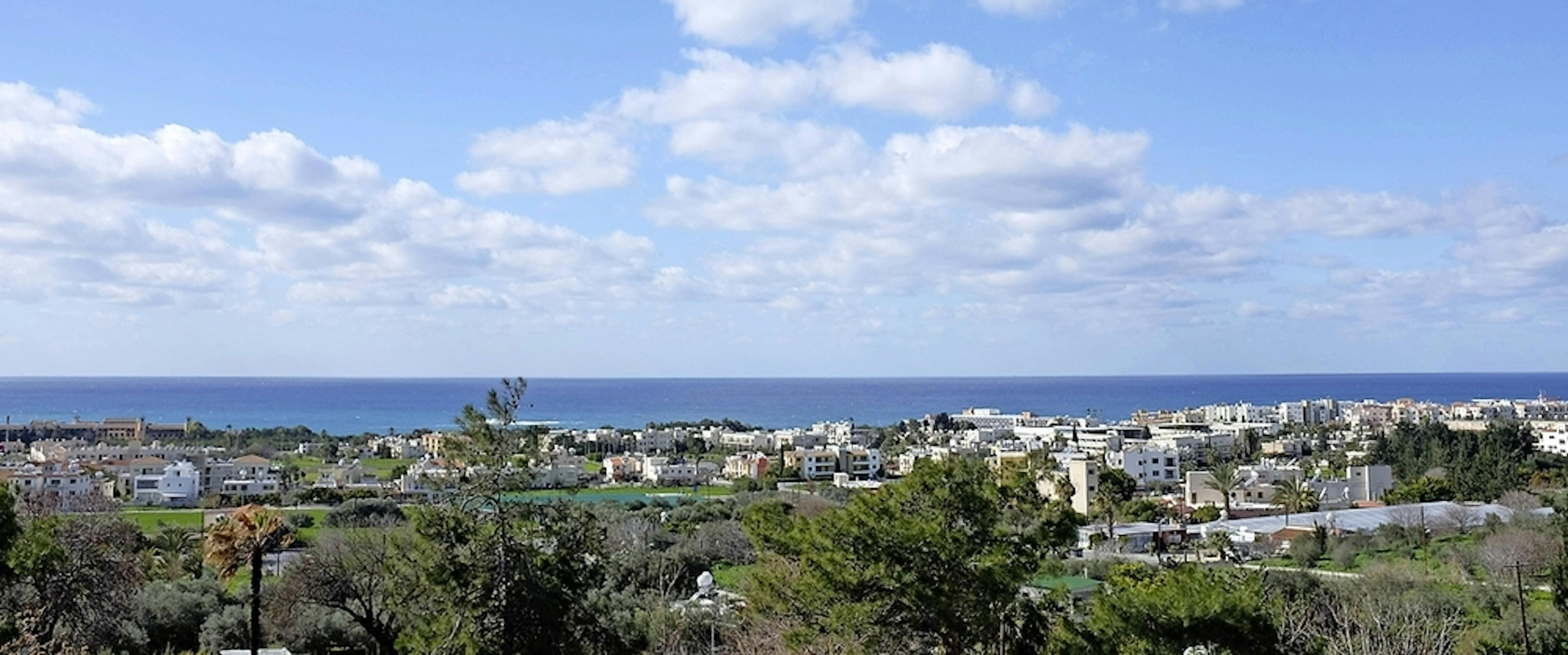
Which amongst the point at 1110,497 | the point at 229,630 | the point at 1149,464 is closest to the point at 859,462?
the point at 1149,464

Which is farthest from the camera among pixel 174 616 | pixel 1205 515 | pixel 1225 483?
pixel 1225 483

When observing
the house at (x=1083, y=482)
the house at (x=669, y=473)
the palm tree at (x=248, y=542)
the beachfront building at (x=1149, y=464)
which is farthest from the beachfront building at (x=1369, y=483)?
the palm tree at (x=248, y=542)

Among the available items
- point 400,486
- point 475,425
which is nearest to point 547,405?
point 400,486

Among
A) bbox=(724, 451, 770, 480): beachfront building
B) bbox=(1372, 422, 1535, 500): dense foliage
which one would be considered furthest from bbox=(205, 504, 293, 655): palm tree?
bbox=(724, 451, 770, 480): beachfront building

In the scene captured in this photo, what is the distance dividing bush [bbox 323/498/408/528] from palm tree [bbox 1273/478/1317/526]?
30392 mm

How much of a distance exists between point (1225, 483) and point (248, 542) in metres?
37.4

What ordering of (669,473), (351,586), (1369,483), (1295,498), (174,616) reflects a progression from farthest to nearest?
(669,473) < (1369,483) < (1295,498) < (351,586) < (174,616)

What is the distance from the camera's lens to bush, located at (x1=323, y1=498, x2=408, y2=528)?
3550cm

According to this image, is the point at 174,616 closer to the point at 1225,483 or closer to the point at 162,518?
the point at 162,518

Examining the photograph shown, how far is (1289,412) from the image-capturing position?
398 ft

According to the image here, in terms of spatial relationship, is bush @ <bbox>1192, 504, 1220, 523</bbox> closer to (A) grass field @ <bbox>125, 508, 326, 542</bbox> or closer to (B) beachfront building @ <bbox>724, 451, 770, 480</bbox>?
(B) beachfront building @ <bbox>724, 451, 770, 480</bbox>

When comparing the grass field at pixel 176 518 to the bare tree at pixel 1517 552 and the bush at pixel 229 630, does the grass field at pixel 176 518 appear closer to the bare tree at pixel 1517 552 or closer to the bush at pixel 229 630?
the bush at pixel 229 630

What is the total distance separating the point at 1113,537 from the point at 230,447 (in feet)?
240

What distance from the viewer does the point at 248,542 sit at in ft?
53.0
